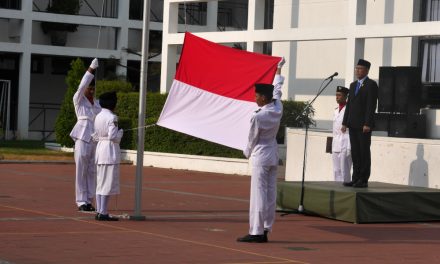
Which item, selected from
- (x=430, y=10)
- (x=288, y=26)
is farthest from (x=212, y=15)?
(x=430, y=10)

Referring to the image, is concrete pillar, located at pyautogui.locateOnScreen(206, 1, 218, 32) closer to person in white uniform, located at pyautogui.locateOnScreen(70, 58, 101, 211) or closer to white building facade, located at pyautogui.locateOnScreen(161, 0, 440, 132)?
white building facade, located at pyautogui.locateOnScreen(161, 0, 440, 132)

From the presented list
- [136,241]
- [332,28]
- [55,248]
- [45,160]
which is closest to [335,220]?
[136,241]

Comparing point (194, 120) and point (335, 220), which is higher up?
point (194, 120)

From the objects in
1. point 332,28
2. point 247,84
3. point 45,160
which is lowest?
point 45,160

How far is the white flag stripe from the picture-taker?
1543 centimetres

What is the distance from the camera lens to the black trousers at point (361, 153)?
1701cm

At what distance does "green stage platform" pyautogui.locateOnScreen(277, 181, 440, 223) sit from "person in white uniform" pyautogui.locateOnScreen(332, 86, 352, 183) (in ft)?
6.89

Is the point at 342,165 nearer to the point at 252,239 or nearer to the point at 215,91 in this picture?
the point at 215,91

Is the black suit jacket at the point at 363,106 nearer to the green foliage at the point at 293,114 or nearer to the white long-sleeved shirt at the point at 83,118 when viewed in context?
the white long-sleeved shirt at the point at 83,118

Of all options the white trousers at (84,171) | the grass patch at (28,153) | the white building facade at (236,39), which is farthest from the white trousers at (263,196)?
the grass patch at (28,153)

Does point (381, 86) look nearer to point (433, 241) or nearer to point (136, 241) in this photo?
point (433, 241)

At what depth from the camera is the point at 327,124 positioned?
29.8 metres

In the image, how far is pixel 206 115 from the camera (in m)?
15.8

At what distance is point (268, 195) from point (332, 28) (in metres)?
14.3
